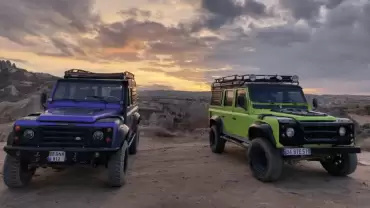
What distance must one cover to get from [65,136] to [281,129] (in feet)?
13.1

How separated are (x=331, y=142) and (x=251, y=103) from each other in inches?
82.2

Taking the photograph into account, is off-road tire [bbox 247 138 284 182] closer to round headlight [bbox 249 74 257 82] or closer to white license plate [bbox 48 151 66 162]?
round headlight [bbox 249 74 257 82]

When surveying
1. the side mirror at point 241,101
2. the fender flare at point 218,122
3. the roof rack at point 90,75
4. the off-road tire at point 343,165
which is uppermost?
the roof rack at point 90,75

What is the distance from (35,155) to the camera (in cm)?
596

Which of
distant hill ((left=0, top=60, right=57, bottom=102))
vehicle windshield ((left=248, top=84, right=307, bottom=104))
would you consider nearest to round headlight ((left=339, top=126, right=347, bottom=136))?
vehicle windshield ((left=248, top=84, right=307, bottom=104))

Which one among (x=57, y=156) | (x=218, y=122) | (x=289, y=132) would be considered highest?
(x=289, y=132)

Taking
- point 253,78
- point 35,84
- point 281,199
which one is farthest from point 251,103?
point 35,84

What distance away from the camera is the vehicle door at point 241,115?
8309mm

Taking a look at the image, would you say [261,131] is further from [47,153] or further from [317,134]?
[47,153]

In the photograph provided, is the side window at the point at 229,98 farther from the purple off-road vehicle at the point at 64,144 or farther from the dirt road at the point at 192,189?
the purple off-road vehicle at the point at 64,144

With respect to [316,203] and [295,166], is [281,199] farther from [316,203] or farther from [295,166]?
[295,166]

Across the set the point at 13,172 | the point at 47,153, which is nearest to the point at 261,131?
the point at 47,153

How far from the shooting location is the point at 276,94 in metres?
8.74

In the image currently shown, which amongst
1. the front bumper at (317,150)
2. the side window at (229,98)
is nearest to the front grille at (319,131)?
the front bumper at (317,150)
